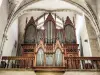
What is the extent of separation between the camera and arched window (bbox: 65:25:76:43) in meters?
11.3

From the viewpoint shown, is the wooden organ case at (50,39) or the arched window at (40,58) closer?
the arched window at (40,58)

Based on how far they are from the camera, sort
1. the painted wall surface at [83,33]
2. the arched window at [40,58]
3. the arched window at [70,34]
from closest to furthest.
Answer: the arched window at [40,58], the painted wall surface at [83,33], the arched window at [70,34]

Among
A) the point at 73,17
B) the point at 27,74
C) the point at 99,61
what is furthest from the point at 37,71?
the point at 73,17

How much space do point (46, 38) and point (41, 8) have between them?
239cm

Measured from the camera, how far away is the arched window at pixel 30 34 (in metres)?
11.4

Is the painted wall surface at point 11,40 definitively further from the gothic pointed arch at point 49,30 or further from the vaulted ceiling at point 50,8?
the gothic pointed arch at point 49,30

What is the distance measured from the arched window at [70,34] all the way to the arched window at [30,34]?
209 centimetres

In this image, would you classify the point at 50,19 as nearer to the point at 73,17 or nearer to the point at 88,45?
the point at 73,17

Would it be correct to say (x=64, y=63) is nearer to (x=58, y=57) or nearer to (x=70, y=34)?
(x=58, y=57)

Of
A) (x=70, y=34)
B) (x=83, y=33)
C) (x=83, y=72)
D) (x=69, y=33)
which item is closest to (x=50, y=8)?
(x=69, y=33)

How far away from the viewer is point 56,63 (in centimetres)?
816

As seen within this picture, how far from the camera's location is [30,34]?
38.2 ft

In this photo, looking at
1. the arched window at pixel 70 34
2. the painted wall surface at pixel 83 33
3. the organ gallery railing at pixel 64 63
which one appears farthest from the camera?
the arched window at pixel 70 34

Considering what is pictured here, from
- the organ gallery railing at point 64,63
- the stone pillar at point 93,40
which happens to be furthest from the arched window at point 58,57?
the stone pillar at point 93,40
